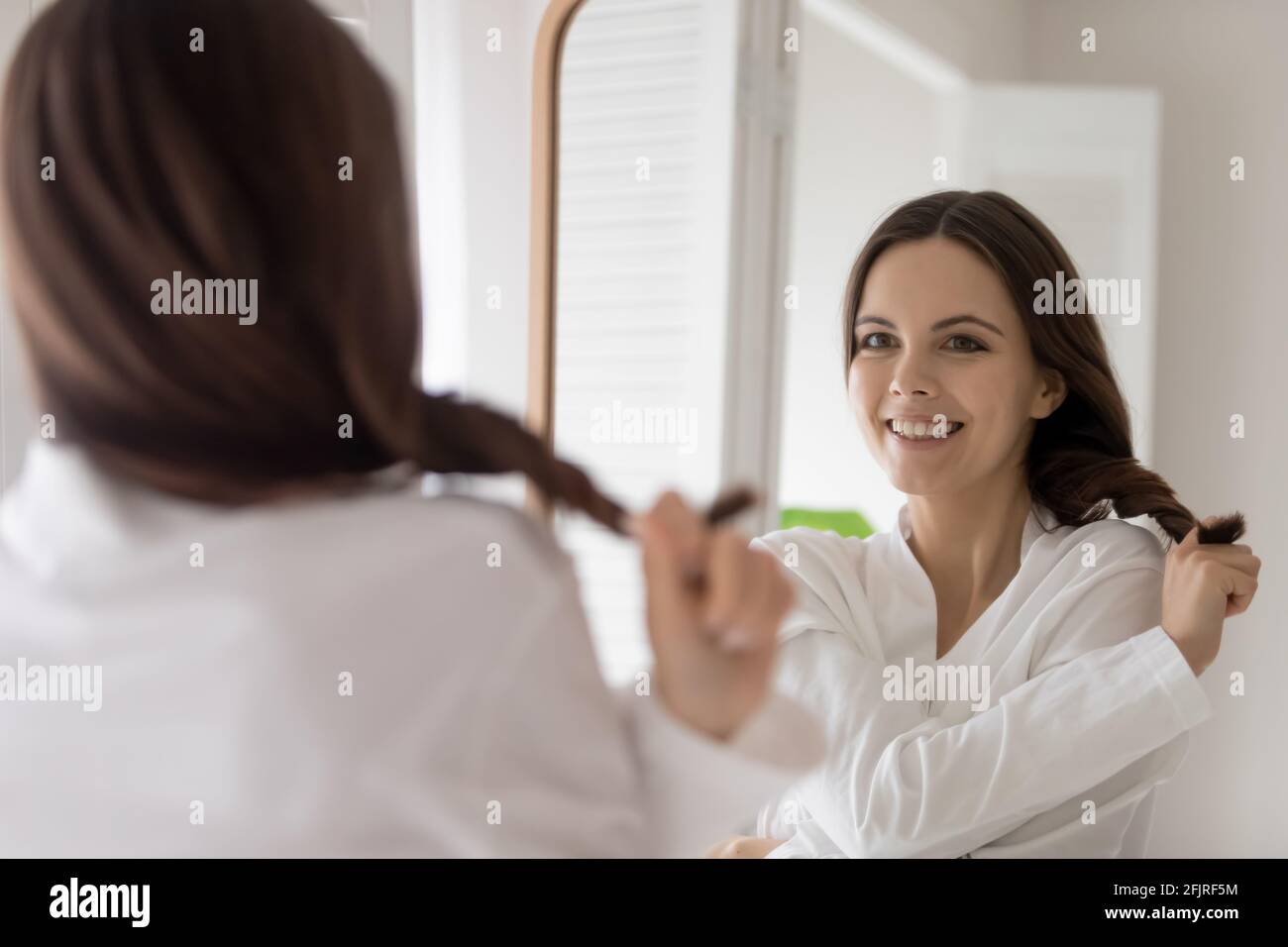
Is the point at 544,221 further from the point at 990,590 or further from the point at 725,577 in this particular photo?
the point at 725,577

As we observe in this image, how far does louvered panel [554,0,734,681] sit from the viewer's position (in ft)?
3.69

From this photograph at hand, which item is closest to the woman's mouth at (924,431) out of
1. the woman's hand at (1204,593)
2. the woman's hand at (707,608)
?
the woman's hand at (1204,593)

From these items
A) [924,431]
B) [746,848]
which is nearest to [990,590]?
[924,431]

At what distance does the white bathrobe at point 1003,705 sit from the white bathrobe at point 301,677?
1.16 feet

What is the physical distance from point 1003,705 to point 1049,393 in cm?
26

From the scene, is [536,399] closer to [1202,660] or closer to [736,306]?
[736,306]

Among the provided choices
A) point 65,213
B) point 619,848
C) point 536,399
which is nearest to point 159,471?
point 65,213

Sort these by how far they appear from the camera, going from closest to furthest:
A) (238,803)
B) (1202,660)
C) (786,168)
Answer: (238,803) < (1202,660) < (786,168)

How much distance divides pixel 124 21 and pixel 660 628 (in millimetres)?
294

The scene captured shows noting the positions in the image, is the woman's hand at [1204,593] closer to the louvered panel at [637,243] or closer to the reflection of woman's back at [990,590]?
the reflection of woman's back at [990,590]

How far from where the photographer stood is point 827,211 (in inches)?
42.9

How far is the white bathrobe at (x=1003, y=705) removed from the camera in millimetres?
713
